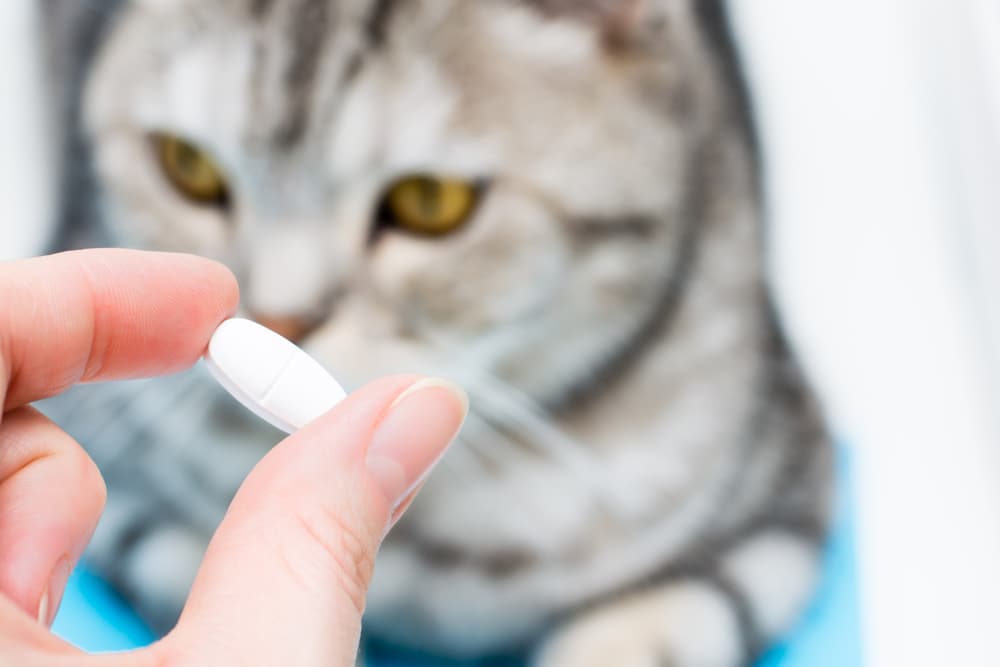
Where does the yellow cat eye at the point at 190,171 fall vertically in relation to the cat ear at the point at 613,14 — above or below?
below

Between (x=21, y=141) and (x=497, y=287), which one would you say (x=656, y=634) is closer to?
(x=497, y=287)

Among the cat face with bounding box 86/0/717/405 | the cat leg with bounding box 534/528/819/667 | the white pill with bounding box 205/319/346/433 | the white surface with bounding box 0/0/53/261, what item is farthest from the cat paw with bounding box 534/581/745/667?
the white surface with bounding box 0/0/53/261

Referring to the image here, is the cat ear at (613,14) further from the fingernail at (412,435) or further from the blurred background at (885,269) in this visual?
the fingernail at (412,435)

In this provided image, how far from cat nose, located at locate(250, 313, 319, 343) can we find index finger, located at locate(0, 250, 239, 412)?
12cm

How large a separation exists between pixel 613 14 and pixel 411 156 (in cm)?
15

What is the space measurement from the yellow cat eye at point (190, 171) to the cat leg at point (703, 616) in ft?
1.10

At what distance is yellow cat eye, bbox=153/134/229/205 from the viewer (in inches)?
23.6

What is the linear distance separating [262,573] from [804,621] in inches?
14.9

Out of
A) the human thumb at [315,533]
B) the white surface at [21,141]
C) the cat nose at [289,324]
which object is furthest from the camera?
the white surface at [21,141]

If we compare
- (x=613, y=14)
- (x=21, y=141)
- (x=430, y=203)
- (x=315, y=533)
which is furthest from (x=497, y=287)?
(x=21, y=141)

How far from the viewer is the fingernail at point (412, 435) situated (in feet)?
1.16

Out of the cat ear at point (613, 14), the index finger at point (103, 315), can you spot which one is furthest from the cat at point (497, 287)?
the index finger at point (103, 315)

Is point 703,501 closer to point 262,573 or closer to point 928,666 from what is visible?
point 928,666

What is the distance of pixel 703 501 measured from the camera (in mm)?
639
